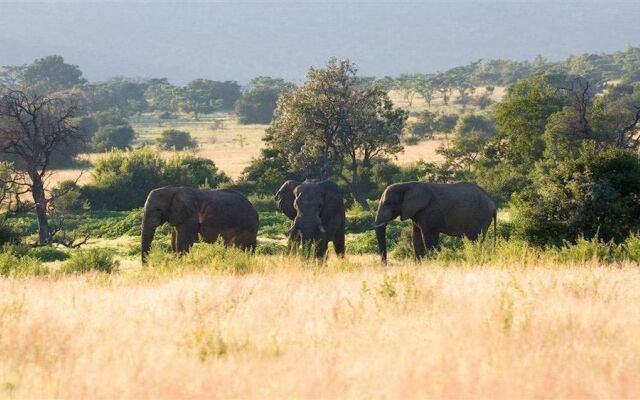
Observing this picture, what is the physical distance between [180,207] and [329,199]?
3.65 m

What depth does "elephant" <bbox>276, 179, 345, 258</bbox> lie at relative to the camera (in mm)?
19781

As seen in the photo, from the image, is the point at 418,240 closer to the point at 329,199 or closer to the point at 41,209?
the point at 329,199

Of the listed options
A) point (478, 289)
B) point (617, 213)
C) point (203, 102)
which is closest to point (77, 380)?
point (478, 289)

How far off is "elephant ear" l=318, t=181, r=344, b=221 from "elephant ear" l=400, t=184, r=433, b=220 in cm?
208

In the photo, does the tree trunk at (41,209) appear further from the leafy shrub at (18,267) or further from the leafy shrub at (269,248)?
the leafy shrub at (18,267)

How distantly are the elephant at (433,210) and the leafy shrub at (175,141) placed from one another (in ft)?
212

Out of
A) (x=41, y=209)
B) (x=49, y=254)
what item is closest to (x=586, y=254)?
(x=49, y=254)

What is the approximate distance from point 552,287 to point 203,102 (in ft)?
413

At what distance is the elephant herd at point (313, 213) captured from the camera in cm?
2023

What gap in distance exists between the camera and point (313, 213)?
784 inches

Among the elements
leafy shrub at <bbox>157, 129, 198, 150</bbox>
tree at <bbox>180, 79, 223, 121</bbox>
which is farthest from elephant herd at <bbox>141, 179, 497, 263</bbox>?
tree at <bbox>180, 79, 223, 121</bbox>

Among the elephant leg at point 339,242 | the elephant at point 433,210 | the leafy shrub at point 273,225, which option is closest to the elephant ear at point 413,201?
the elephant at point 433,210

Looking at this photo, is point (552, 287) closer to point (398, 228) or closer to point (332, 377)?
point (332, 377)

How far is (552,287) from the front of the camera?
12.6 metres
